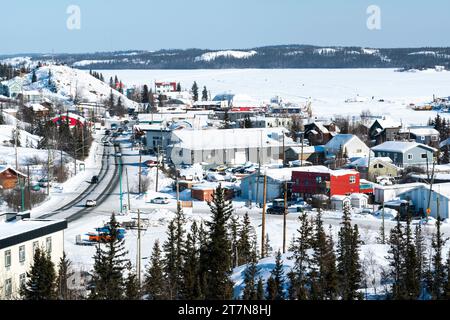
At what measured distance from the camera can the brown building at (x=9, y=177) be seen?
20.1 m

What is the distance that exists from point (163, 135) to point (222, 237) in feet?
62.6

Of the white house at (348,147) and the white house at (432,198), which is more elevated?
the white house at (348,147)

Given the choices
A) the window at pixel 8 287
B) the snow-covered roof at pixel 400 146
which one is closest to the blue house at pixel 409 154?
the snow-covered roof at pixel 400 146

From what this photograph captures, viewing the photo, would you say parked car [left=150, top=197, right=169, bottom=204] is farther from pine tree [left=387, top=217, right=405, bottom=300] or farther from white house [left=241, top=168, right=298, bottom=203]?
pine tree [left=387, top=217, right=405, bottom=300]

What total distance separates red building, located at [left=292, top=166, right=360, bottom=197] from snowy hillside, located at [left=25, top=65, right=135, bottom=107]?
3035 centimetres

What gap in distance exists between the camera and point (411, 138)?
101 ft

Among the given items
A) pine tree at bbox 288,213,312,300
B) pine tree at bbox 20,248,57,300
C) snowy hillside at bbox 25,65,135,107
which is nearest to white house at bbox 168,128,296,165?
pine tree at bbox 288,213,312,300

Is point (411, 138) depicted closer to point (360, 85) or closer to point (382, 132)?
point (382, 132)

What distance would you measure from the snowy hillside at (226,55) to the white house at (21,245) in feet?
383

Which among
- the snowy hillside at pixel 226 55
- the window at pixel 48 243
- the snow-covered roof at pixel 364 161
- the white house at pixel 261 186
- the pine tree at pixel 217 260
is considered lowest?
the white house at pixel 261 186

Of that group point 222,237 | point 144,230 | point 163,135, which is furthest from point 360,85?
point 222,237

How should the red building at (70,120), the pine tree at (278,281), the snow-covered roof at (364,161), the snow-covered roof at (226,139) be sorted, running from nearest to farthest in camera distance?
the pine tree at (278,281), the snow-covered roof at (364,161), the snow-covered roof at (226,139), the red building at (70,120)

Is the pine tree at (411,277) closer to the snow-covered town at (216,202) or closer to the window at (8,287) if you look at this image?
the snow-covered town at (216,202)

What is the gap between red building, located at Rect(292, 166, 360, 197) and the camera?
1909cm
